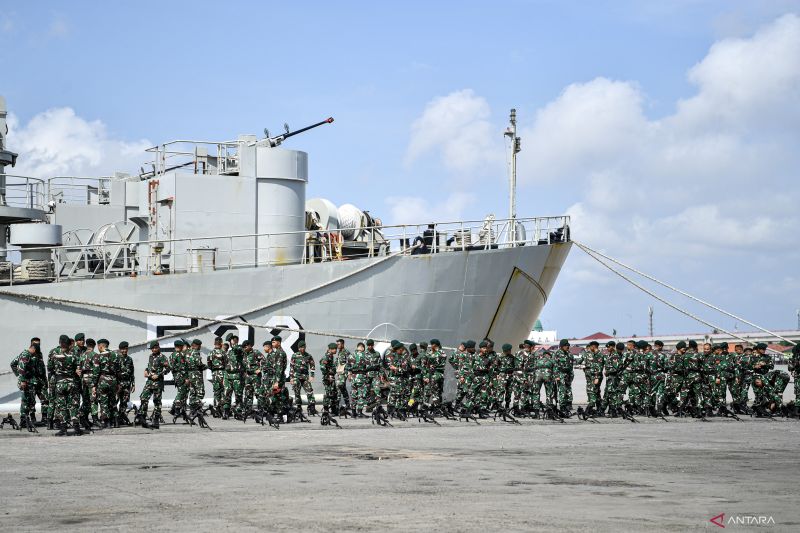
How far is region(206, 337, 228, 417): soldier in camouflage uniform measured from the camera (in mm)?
18094

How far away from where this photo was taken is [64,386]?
51.3 ft

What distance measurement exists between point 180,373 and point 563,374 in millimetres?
7236

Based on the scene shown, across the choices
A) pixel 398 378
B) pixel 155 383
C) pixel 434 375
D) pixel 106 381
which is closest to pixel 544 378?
pixel 434 375

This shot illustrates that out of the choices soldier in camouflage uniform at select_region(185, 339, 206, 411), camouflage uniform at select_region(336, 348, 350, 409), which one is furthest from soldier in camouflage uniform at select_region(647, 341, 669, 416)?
soldier in camouflage uniform at select_region(185, 339, 206, 411)

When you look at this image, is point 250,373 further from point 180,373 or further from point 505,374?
point 505,374

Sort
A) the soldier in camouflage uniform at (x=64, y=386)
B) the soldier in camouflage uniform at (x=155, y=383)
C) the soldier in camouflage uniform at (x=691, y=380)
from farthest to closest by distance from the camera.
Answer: the soldier in camouflage uniform at (x=691, y=380) < the soldier in camouflage uniform at (x=155, y=383) < the soldier in camouflage uniform at (x=64, y=386)

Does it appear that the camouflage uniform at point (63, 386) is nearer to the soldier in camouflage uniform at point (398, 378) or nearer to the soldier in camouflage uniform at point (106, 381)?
the soldier in camouflage uniform at point (106, 381)

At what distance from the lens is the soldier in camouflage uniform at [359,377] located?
1855 centimetres

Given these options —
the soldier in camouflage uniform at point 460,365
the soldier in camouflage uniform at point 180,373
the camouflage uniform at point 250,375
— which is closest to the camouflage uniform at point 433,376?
the soldier in camouflage uniform at point 460,365

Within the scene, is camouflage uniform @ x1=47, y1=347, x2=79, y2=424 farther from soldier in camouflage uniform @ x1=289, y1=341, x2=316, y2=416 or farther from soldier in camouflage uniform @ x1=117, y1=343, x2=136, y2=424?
soldier in camouflage uniform @ x1=289, y1=341, x2=316, y2=416

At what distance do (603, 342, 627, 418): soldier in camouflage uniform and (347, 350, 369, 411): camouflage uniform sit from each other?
481cm

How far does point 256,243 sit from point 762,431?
11424 mm

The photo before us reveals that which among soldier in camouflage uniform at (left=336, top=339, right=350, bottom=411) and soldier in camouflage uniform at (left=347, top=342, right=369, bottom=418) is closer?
soldier in camouflage uniform at (left=347, top=342, right=369, bottom=418)

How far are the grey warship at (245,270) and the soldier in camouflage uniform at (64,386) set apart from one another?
414 centimetres
